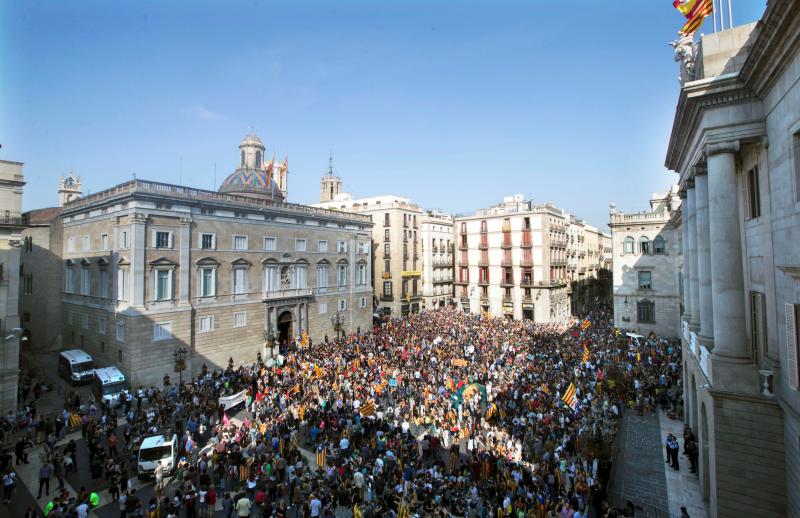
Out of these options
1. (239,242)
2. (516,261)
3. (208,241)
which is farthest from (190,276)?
(516,261)

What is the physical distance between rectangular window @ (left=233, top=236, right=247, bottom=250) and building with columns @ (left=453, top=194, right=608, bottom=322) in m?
32.9

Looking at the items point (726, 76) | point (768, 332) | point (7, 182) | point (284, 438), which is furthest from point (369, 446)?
point (7, 182)

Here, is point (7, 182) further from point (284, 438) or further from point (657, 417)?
point (657, 417)

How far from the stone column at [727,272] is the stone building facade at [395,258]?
4462cm

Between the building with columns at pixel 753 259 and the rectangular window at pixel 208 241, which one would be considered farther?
the rectangular window at pixel 208 241

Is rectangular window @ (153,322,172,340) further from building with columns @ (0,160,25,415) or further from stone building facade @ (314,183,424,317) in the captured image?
stone building facade @ (314,183,424,317)

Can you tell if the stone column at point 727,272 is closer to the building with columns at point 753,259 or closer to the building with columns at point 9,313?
the building with columns at point 753,259

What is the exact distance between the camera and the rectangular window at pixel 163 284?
28312mm

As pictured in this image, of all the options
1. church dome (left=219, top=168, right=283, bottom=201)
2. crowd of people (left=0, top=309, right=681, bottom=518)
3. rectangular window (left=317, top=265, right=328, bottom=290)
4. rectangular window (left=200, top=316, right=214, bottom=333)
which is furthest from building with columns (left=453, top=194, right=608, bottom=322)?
rectangular window (left=200, top=316, right=214, bottom=333)

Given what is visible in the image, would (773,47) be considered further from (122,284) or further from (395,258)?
(395,258)

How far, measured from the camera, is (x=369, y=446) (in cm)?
1770

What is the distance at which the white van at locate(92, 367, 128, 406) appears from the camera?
24.6 m

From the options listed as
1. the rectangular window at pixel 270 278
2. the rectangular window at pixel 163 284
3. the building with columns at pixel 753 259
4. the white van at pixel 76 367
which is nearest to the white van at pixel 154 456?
the rectangular window at pixel 163 284

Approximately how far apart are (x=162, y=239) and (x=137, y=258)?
2.28m
